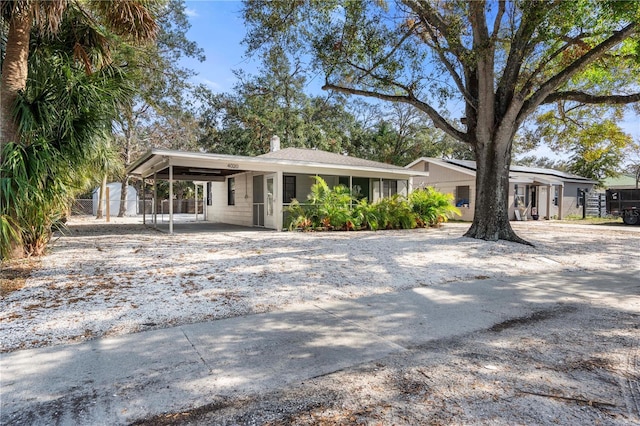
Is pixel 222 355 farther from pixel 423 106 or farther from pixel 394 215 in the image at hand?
pixel 394 215

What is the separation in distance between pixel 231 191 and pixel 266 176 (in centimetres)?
421

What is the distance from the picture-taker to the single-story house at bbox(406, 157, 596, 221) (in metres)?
22.1

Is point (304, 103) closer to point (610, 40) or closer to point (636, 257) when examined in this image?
point (610, 40)

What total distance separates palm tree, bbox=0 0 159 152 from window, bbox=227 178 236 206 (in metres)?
11.1

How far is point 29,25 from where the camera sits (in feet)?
21.9

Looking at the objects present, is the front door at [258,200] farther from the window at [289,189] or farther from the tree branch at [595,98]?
the tree branch at [595,98]

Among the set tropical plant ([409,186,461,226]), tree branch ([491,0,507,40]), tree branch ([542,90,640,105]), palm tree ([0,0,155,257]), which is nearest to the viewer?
palm tree ([0,0,155,257])

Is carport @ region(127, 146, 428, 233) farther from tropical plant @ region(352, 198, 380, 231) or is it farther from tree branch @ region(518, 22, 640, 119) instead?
tree branch @ region(518, 22, 640, 119)

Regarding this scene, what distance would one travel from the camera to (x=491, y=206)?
1048cm

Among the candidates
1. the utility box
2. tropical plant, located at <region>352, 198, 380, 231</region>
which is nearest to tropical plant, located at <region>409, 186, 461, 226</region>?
tropical plant, located at <region>352, 198, 380, 231</region>

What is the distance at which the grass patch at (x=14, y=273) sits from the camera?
16.7 feet

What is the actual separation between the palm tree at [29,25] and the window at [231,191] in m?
11.1

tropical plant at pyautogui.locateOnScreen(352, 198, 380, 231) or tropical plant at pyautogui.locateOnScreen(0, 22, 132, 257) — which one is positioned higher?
tropical plant at pyautogui.locateOnScreen(0, 22, 132, 257)

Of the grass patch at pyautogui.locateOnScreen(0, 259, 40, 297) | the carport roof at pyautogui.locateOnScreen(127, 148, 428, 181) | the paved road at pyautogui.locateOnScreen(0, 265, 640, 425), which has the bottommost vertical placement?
the paved road at pyautogui.locateOnScreen(0, 265, 640, 425)
